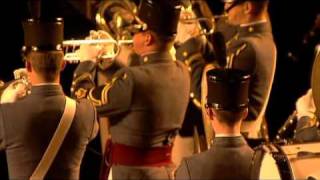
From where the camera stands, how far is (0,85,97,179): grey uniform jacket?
16.2 feet

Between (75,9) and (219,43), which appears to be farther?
(75,9)

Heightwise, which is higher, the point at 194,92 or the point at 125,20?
the point at 125,20

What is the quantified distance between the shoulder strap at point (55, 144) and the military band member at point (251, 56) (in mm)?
1667

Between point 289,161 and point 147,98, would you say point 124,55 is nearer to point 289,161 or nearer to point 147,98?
point 147,98

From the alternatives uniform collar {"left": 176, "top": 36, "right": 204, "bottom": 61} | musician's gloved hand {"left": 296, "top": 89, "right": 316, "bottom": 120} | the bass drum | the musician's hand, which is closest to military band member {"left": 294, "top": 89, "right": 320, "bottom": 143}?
musician's gloved hand {"left": 296, "top": 89, "right": 316, "bottom": 120}

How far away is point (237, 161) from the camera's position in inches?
175

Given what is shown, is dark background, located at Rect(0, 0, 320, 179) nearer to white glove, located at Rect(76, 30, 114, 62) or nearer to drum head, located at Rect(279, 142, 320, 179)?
white glove, located at Rect(76, 30, 114, 62)

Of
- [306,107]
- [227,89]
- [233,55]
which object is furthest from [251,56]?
[227,89]

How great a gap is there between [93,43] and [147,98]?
1.98 ft

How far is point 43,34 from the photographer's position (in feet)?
16.9

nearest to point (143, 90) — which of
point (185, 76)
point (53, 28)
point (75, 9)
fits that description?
point (185, 76)

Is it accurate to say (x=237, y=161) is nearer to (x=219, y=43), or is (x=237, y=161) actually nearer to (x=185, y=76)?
(x=185, y=76)

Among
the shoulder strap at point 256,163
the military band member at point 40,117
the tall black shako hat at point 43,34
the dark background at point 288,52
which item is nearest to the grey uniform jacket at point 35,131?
the military band member at point 40,117

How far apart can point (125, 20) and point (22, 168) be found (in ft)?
7.20
